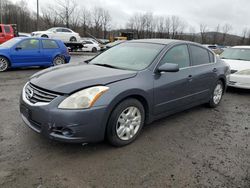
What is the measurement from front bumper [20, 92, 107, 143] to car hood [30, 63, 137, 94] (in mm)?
215

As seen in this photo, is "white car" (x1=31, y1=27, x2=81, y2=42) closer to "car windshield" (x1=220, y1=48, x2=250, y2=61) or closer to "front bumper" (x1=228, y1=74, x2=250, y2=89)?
"car windshield" (x1=220, y1=48, x2=250, y2=61)

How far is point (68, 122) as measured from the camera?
2.68 meters

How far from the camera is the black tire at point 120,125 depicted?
2.99m

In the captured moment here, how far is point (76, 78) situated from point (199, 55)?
287cm

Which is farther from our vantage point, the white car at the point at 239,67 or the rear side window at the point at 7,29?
the rear side window at the point at 7,29

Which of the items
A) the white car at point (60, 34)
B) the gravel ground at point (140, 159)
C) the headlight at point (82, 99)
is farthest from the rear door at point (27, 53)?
the white car at point (60, 34)

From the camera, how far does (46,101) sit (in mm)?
2781

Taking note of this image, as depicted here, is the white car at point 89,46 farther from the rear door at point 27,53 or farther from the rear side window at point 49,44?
the rear door at point 27,53

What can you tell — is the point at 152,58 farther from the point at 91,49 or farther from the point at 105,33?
the point at 105,33

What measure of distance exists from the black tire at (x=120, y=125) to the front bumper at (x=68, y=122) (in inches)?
5.8

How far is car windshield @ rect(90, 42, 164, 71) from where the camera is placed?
3.66 meters

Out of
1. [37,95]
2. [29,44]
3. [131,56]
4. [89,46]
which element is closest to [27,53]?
[29,44]

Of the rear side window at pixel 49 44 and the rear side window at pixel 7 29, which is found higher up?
the rear side window at pixel 7 29

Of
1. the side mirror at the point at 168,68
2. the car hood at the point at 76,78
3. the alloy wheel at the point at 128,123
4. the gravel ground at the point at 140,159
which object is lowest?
the gravel ground at the point at 140,159
